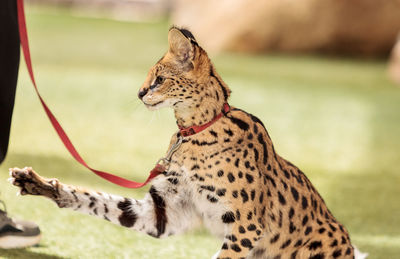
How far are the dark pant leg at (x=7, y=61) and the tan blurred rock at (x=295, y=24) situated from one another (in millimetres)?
7386

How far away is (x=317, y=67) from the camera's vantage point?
9805mm

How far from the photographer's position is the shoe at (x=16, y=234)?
2959mm

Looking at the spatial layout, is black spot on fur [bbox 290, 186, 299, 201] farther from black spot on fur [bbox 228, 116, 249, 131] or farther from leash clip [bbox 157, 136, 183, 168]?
leash clip [bbox 157, 136, 183, 168]

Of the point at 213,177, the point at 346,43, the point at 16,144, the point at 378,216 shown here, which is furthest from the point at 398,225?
the point at 346,43

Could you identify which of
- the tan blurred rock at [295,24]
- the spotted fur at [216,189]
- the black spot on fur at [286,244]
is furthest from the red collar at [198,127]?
the tan blurred rock at [295,24]

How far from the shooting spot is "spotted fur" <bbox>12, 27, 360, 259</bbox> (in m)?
2.32

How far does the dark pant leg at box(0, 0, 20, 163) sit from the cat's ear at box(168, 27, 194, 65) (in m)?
0.95

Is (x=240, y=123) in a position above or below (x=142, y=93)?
above

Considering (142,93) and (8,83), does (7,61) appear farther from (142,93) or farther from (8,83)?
(142,93)

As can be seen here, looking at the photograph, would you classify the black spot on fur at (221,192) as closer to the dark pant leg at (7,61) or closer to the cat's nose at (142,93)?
the cat's nose at (142,93)

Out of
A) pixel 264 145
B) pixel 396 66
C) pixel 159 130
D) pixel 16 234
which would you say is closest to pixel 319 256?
pixel 264 145

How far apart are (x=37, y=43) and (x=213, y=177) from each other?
824 centimetres

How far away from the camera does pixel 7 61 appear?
2.93 m

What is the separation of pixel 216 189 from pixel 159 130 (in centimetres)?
371
